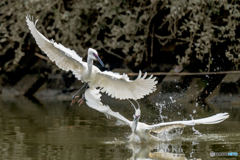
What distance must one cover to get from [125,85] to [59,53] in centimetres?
106

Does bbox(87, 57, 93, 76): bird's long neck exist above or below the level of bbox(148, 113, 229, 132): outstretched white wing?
above

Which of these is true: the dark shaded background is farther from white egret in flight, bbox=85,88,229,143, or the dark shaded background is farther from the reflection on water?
white egret in flight, bbox=85,88,229,143

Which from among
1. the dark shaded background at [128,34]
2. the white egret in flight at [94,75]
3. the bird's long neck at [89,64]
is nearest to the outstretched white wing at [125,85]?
the white egret in flight at [94,75]

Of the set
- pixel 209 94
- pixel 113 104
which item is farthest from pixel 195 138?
pixel 209 94

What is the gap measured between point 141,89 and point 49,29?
21.2 feet

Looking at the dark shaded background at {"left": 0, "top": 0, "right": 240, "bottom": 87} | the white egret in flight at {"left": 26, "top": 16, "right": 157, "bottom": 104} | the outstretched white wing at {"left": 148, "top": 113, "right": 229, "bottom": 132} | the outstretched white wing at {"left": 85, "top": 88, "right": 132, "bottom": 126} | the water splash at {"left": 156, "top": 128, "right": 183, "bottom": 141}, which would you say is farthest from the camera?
the dark shaded background at {"left": 0, "top": 0, "right": 240, "bottom": 87}

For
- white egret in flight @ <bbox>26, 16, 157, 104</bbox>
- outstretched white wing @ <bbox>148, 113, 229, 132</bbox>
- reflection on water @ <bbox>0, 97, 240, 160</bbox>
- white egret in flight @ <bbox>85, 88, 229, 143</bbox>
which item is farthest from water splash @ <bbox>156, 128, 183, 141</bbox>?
white egret in flight @ <bbox>26, 16, 157, 104</bbox>

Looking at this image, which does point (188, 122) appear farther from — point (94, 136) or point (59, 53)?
point (59, 53)

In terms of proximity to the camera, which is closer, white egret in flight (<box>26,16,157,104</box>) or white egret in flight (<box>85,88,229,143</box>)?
white egret in flight (<box>85,88,229,143</box>)

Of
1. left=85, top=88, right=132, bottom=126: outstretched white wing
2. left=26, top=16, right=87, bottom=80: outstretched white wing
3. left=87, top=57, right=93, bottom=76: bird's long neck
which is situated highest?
left=26, top=16, right=87, bottom=80: outstretched white wing

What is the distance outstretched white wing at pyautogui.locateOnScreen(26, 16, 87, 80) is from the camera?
6.33m

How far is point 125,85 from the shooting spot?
19.9ft

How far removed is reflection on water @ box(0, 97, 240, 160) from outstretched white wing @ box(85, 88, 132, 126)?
0.94ft

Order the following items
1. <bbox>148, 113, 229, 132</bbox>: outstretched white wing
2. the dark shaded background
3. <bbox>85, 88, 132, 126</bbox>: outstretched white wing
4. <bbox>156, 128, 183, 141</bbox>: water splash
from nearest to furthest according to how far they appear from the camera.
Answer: <bbox>148, 113, 229, 132</bbox>: outstretched white wing < <bbox>85, 88, 132, 126</bbox>: outstretched white wing < <bbox>156, 128, 183, 141</bbox>: water splash < the dark shaded background
